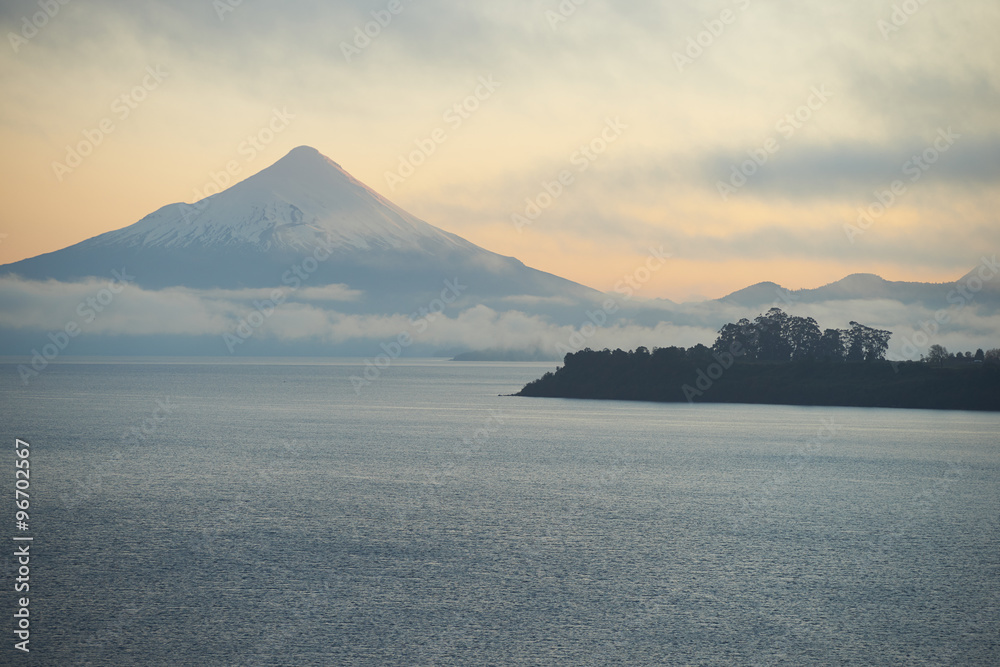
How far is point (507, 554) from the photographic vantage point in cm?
2844

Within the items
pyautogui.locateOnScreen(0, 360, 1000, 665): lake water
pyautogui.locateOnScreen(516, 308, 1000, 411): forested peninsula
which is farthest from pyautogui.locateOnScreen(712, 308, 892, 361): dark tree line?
pyautogui.locateOnScreen(0, 360, 1000, 665): lake water

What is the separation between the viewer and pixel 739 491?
141 ft

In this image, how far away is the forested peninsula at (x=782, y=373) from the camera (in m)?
104

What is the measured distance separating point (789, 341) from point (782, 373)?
2062 cm

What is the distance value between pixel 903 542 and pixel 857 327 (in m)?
123

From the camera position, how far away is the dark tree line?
137m

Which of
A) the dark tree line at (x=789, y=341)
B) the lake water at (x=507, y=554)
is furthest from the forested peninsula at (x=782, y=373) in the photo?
the lake water at (x=507, y=554)

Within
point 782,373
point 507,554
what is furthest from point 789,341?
point 507,554

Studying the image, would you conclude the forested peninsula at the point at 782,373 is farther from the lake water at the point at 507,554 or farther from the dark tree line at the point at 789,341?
the lake water at the point at 507,554

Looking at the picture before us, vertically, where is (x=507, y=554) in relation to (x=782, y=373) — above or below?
below

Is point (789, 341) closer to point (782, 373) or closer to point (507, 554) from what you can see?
point (782, 373)

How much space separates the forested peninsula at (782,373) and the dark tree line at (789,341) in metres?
0.17

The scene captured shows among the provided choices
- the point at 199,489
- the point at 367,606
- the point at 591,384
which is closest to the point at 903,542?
the point at 367,606

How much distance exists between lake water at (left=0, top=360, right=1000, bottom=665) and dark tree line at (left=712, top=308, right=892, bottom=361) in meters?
77.3
